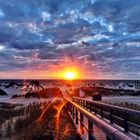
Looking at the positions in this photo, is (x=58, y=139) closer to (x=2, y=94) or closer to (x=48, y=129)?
(x=48, y=129)

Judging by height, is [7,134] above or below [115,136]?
below

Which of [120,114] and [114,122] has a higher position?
[120,114]

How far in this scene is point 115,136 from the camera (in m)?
4.56

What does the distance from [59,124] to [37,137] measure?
4.36 meters

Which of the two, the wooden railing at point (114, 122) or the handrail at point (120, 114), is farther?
the handrail at point (120, 114)

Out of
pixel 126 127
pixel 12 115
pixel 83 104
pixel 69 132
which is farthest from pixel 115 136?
pixel 12 115

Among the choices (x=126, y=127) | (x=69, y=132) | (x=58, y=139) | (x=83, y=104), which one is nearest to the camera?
(x=126, y=127)

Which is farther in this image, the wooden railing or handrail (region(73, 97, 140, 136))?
handrail (region(73, 97, 140, 136))

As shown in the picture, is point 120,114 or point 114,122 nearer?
point 114,122

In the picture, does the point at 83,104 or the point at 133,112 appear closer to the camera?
the point at 133,112

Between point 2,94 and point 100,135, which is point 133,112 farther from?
point 2,94

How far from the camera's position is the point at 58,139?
534 inches

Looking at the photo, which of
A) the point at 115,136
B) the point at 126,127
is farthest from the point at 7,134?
the point at 115,136

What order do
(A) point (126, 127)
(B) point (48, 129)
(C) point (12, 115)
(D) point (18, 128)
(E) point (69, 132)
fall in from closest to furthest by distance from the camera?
(A) point (126, 127) → (E) point (69, 132) → (B) point (48, 129) → (D) point (18, 128) → (C) point (12, 115)
